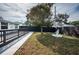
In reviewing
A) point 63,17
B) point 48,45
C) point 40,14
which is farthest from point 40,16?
point 48,45

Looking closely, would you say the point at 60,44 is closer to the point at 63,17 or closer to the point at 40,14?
the point at 63,17

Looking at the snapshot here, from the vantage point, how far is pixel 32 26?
10.8ft

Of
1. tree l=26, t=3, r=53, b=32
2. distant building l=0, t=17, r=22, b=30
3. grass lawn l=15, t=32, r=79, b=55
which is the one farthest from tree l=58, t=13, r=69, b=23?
distant building l=0, t=17, r=22, b=30

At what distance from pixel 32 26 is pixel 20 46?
1.27ft

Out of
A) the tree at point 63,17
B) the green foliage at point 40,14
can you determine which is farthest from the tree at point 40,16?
the tree at point 63,17

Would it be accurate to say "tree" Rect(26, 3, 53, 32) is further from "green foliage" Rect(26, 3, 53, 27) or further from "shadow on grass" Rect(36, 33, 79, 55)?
"shadow on grass" Rect(36, 33, 79, 55)

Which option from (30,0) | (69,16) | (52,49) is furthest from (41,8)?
(52,49)

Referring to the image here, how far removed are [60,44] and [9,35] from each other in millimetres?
855

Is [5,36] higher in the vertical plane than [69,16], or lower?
lower

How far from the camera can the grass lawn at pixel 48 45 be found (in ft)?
10.5

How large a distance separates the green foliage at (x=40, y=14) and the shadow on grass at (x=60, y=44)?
0.72 ft

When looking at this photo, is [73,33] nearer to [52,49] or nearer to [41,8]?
[52,49]

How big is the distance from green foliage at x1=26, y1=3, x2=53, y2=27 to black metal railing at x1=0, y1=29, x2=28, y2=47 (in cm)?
24

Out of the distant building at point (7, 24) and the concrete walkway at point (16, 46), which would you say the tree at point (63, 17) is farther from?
the distant building at point (7, 24)
